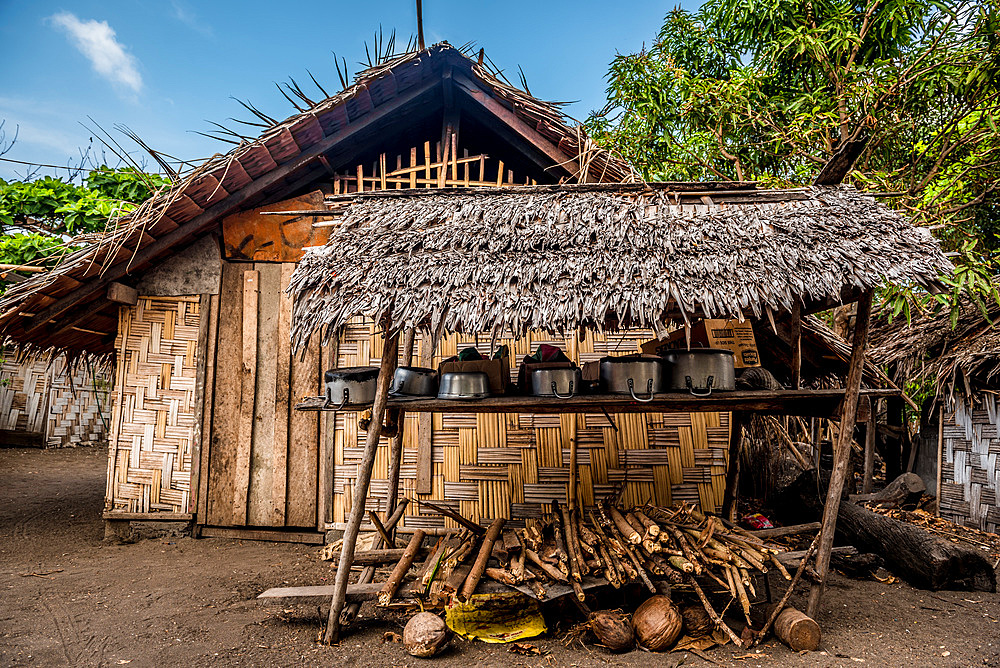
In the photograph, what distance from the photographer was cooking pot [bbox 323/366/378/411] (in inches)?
146

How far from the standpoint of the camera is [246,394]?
5.50m

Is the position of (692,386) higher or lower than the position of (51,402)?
higher

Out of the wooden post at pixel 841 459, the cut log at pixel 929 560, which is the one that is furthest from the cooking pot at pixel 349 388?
the cut log at pixel 929 560

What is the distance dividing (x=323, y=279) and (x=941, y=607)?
Answer: 5.10 meters

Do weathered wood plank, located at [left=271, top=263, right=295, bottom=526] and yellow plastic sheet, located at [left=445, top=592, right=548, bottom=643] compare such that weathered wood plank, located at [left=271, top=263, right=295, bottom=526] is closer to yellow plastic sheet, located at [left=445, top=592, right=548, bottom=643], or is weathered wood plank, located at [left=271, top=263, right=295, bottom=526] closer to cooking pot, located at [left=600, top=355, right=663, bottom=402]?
yellow plastic sheet, located at [left=445, top=592, right=548, bottom=643]

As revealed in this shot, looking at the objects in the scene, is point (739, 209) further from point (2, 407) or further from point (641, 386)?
point (2, 407)

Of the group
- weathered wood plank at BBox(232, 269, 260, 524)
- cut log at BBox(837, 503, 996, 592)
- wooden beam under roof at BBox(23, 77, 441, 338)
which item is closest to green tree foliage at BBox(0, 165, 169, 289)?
wooden beam under roof at BBox(23, 77, 441, 338)

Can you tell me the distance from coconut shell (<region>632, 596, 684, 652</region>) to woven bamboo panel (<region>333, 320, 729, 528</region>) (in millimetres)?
1811

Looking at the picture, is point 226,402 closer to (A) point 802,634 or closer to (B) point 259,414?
(B) point 259,414

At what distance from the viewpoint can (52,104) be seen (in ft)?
51.2

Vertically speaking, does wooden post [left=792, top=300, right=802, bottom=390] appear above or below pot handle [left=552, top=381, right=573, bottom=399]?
above

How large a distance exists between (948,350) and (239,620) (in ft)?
26.3

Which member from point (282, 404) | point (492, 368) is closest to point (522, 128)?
point (492, 368)

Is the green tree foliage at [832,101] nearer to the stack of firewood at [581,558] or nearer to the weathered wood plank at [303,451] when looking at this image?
the stack of firewood at [581,558]
